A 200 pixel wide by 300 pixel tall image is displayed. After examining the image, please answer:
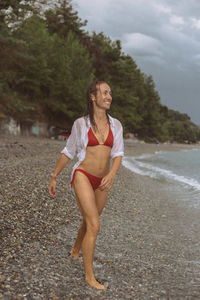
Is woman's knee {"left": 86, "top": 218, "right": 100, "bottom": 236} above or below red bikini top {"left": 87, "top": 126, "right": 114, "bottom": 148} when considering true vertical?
below

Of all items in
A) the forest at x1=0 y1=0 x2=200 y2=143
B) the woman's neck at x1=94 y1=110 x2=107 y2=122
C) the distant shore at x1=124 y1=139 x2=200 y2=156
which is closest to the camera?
the woman's neck at x1=94 y1=110 x2=107 y2=122

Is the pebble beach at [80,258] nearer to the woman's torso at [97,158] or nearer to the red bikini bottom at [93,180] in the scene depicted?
the red bikini bottom at [93,180]

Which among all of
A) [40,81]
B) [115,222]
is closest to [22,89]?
[40,81]

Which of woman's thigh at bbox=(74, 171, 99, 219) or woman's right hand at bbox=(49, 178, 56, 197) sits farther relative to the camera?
woman's right hand at bbox=(49, 178, 56, 197)

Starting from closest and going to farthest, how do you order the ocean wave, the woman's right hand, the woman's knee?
the woman's knee < the woman's right hand < the ocean wave

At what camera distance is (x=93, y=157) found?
4.01m

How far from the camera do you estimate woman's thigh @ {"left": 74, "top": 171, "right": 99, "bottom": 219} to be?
384 centimetres

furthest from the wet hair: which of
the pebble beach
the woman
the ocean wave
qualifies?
the ocean wave

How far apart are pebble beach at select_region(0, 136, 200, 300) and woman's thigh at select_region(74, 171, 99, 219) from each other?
956 mm

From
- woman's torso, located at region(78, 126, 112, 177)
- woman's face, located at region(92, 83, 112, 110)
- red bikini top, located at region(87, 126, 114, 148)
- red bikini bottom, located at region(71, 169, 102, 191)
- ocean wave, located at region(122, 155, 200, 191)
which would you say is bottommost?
ocean wave, located at region(122, 155, 200, 191)

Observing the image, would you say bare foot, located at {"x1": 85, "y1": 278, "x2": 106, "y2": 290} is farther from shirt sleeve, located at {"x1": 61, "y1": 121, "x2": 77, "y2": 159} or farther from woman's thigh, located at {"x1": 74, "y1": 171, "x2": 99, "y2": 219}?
shirt sleeve, located at {"x1": 61, "y1": 121, "x2": 77, "y2": 159}

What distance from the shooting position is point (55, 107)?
38938 mm

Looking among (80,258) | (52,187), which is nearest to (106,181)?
(52,187)

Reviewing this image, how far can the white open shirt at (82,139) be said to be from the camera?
3.98 m
